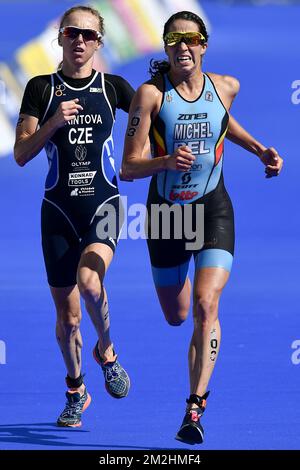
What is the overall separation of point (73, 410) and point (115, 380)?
30cm

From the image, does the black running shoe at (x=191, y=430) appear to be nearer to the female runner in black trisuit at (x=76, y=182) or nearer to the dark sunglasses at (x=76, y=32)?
the female runner in black trisuit at (x=76, y=182)

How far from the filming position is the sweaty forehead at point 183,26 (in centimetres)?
770

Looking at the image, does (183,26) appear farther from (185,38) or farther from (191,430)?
(191,430)

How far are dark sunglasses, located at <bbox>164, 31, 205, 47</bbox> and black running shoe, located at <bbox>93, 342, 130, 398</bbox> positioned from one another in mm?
1912

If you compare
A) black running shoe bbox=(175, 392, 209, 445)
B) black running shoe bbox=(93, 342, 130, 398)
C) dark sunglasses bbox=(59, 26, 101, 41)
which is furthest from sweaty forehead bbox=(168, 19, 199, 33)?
black running shoe bbox=(175, 392, 209, 445)

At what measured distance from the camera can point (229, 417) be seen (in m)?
8.07

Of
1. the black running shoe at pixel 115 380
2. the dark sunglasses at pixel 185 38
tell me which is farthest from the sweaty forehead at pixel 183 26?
the black running shoe at pixel 115 380

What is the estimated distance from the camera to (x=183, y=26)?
25.3 ft

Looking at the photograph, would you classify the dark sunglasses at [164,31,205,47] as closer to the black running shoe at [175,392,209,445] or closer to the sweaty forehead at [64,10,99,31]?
the sweaty forehead at [64,10,99,31]

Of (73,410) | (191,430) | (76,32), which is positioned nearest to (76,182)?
(76,32)

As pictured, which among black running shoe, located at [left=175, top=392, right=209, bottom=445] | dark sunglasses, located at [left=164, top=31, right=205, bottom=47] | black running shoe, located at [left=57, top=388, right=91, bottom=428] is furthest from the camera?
black running shoe, located at [left=57, top=388, right=91, bottom=428]

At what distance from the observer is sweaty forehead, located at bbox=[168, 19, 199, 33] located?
7.70 meters

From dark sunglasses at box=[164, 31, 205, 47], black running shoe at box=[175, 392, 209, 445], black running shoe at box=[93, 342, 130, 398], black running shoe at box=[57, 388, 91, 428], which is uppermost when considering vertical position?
dark sunglasses at box=[164, 31, 205, 47]

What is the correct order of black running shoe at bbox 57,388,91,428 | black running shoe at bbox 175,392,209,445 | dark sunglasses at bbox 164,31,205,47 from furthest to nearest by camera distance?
black running shoe at bbox 57,388,91,428, dark sunglasses at bbox 164,31,205,47, black running shoe at bbox 175,392,209,445
